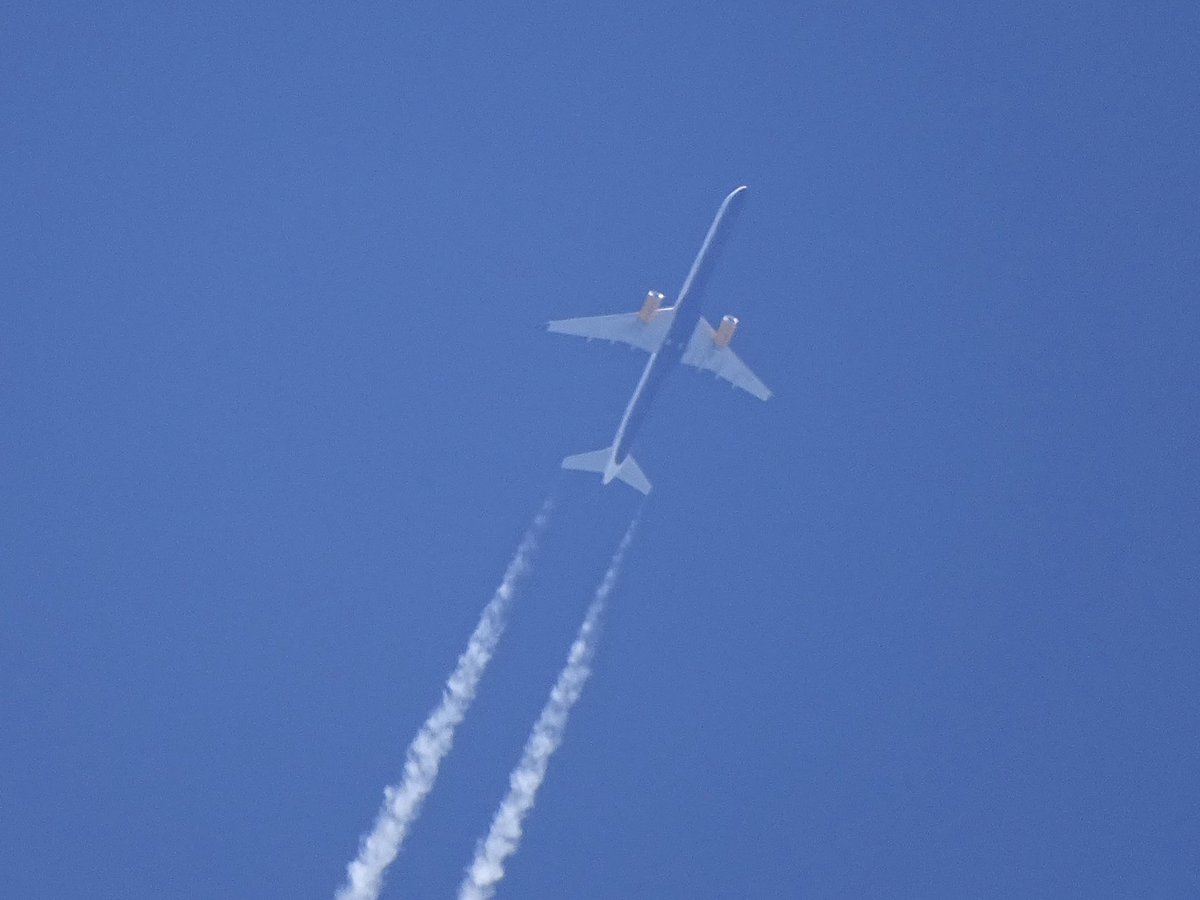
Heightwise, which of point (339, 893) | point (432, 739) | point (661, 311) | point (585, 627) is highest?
point (661, 311)

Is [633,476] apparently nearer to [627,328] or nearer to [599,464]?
[599,464]

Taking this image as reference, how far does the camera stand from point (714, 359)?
58562 mm

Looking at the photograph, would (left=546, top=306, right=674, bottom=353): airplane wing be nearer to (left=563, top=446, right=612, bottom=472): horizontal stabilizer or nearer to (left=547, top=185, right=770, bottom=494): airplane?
(left=547, top=185, right=770, bottom=494): airplane

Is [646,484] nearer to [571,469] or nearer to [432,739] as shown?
[571,469]

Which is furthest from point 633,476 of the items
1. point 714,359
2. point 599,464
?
point 714,359

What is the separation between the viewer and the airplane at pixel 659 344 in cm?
5475

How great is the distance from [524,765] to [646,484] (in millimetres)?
9069

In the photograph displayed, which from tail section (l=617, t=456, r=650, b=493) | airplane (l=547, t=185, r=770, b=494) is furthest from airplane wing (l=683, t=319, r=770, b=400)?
tail section (l=617, t=456, r=650, b=493)

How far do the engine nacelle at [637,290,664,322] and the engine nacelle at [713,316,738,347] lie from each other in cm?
227

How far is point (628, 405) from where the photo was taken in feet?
182

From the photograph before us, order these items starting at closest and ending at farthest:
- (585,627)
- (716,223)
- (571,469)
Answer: (716,223) → (571,469) → (585,627)

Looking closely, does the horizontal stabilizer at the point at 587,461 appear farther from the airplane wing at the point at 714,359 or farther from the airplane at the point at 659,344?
the airplane wing at the point at 714,359

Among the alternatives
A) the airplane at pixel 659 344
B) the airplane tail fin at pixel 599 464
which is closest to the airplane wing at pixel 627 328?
the airplane at pixel 659 344

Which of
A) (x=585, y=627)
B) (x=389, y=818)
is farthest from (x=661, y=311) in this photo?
(x=389, y=818)
